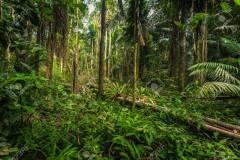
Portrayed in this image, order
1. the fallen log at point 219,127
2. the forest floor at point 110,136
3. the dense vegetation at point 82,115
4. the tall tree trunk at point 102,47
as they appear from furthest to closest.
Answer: the tall tree trunk at point 102,47 < the fallen log at point 219,127 < the forest floor at point 110,136 < the dense vegetation at point 82,115

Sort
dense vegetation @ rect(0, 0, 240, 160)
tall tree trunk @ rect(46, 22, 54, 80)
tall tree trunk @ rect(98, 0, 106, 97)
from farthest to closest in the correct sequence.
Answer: tall tree trunk @ rect(46, 22, 54, 80)
tall tree trunk @ rect(98, 0, 106, 97)
dense vegetation @ rect(0, 0, 240, 160)

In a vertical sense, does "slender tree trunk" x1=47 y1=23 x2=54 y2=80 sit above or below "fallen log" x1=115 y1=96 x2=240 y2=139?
above

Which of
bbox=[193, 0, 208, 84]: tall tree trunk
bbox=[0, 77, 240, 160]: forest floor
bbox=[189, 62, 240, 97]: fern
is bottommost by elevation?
bbox=[0, 77, 240, 160]: forest floor

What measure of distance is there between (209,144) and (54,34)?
5.90m

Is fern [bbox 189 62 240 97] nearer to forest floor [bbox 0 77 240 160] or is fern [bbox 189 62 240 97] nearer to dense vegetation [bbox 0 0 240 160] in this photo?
dense vegetation [bbox 0 0 240 160]

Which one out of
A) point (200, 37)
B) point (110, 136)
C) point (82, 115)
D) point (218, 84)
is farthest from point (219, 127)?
point (200, 37)

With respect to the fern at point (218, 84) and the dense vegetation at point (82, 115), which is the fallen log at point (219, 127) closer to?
the dense vegetation at point (82, 115)

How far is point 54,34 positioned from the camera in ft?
29.7

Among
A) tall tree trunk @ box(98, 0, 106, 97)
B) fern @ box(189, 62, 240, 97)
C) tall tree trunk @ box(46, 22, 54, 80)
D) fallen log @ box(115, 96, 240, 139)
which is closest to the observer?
fallen log @ box(115, 96, 240, 139)

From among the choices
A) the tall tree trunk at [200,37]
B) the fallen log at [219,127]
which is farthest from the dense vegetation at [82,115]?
the tall tree trunk at [200,37]

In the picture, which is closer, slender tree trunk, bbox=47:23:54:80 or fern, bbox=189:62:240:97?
fern, bbox=189:62:240:97

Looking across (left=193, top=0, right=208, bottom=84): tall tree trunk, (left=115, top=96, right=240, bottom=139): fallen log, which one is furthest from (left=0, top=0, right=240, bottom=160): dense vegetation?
(left=193, top=0, right=208, bottom=84): tall tree trunk

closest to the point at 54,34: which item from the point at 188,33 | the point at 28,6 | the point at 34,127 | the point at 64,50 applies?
the point at 64,50

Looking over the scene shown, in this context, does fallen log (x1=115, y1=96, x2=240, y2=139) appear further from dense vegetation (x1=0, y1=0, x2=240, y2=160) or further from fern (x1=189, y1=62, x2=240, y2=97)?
fern (x1=189, y1=62, x2=240, y2=97)
